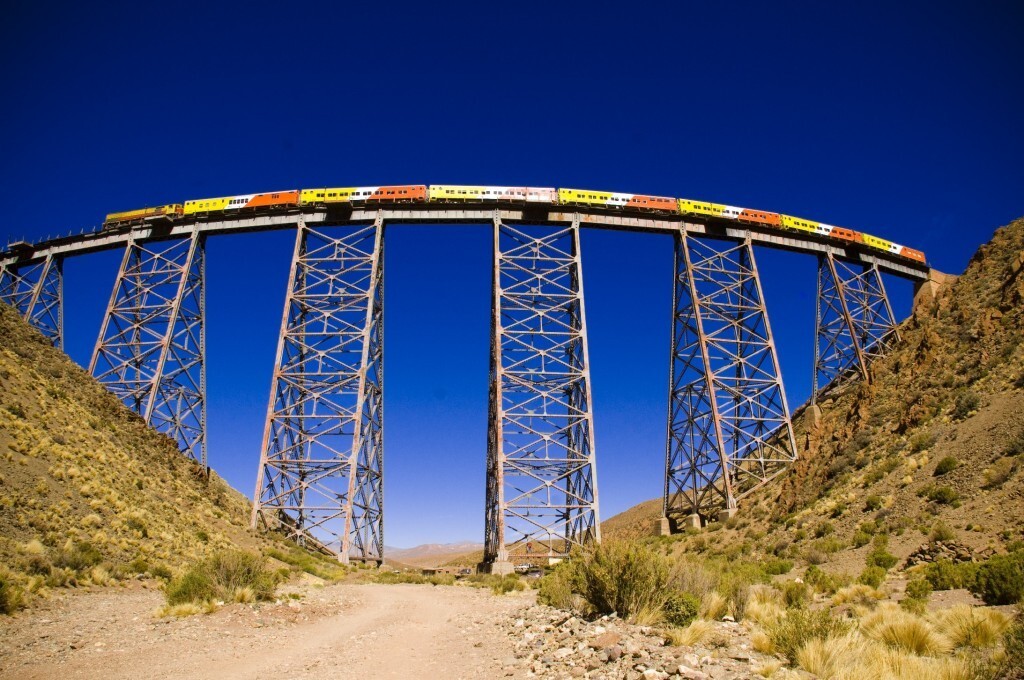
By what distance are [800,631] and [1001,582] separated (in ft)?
11.0

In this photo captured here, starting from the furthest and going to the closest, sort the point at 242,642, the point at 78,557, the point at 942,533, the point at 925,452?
the point at 925,452
the point at 942,533
the point at 78,557
the point at 242,642

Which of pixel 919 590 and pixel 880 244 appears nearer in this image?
pixel 919 590

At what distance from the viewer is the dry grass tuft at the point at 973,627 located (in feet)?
15.3

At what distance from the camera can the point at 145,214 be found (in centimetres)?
2655

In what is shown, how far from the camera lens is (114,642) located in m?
6.13

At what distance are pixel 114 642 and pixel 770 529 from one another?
16.2 m

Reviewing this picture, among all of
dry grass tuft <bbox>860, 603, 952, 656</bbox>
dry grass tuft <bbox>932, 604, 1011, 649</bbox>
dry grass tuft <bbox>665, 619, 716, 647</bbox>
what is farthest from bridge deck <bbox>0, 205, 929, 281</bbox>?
dry grass tuft <bbox>860, 603, 952, 656</bbox>

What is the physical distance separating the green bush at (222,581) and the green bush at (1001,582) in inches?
390

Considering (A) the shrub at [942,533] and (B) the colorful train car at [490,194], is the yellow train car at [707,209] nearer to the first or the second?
(B) the colorful train car at [490,194]

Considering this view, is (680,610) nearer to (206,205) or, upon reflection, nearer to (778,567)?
(778,567)

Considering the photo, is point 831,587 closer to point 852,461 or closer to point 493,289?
point 852,461

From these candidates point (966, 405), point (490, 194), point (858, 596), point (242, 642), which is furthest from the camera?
point (490, 194)

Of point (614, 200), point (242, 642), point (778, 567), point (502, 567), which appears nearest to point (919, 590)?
point (778, 567)


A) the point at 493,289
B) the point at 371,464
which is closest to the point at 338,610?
the point at 371,464
